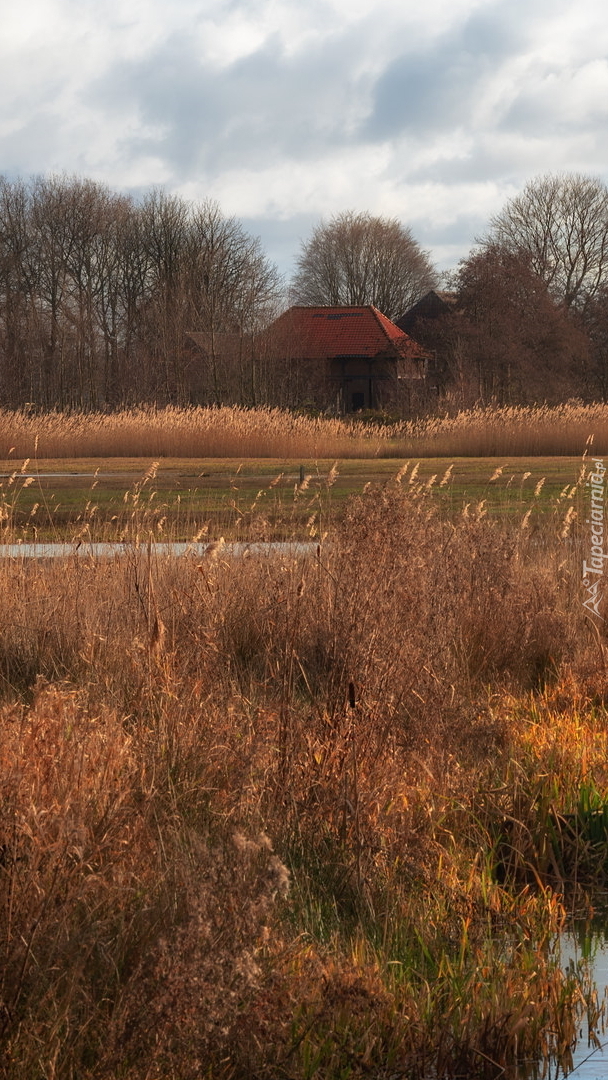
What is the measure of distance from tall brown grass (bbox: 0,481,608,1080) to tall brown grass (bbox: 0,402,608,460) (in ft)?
50.1

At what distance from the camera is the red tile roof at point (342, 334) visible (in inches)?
1992

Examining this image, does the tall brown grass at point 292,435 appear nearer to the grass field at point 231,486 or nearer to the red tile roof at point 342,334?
the grass field at point 231,486

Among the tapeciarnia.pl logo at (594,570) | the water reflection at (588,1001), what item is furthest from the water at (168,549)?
the water reflection at (588,1001)

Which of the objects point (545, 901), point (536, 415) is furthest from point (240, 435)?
point (545, 901)

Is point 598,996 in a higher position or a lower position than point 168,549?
lower

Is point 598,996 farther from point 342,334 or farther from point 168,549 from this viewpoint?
point 342,334

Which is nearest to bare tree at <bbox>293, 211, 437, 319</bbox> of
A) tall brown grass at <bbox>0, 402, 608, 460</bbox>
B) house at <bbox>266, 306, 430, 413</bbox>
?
house at <bbox>266, 306, 430, 413</bbox>

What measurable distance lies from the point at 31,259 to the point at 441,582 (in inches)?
1715

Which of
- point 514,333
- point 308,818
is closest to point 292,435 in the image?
point 308,818

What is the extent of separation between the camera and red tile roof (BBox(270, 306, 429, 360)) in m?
50.6

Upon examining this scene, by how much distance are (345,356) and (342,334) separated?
4.74 feet

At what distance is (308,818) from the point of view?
4035 millimetres

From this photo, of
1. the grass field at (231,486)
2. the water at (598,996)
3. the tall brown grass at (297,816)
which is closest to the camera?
the tall brown grass at (297,816)

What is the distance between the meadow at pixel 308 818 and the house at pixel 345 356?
41.3 metres
